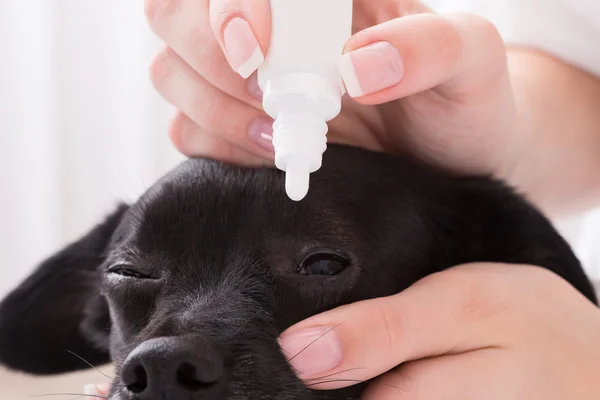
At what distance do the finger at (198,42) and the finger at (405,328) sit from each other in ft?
1.38

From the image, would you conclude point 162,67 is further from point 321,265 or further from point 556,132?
point 556,132

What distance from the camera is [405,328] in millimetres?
985

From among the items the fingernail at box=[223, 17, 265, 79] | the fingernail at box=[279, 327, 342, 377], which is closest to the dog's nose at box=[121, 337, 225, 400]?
the fingernail at box=[279, 327, 342, 377]

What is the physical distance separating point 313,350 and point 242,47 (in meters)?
0.40

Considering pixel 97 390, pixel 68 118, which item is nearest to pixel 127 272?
pixel 97 390

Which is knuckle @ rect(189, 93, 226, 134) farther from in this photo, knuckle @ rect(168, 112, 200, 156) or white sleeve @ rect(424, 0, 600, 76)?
white sleeve @ rect(424, 0, 600, 76)

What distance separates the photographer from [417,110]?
1248mm

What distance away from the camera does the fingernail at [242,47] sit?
0.85 m

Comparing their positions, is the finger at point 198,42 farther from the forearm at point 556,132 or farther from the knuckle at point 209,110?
the forearm at point 556,132

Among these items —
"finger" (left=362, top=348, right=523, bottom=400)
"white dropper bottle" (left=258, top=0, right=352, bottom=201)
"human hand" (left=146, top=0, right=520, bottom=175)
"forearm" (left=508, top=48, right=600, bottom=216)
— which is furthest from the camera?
"forearm" (left=508, top=48, right=600, bottom=216)

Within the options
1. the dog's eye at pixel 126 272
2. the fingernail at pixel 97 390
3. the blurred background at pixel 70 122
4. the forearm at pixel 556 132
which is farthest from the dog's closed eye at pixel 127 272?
the blurred background at pixel 70 122

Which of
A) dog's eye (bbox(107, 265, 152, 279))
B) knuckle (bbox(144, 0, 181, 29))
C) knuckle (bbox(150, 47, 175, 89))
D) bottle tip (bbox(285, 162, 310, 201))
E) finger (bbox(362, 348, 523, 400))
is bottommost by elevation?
finger (bbox(362, 348, 523, 400))

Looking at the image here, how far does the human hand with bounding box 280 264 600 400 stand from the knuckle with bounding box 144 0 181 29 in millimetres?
608

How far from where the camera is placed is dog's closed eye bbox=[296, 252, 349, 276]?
1.09m
